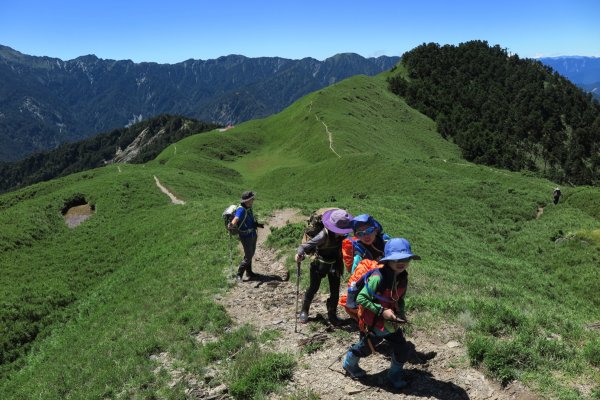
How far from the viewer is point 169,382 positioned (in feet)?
34.6

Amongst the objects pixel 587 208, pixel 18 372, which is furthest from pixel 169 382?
A: pixel 587 208

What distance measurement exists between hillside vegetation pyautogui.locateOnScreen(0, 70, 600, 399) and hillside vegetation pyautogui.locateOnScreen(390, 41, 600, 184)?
6868 centimetres

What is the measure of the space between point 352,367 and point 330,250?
118 inches

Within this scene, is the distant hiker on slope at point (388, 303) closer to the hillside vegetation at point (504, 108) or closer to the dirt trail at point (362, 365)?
the dirt trail at point (362, 365)

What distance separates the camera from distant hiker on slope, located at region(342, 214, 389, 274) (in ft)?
29.8

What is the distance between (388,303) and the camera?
791 centimetres

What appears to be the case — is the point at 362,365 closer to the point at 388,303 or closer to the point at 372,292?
the point at 388,303

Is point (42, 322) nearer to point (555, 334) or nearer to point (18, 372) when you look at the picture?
point (18, 372)

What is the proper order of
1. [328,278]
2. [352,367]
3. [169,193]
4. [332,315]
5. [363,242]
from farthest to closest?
[169,193], [332,315], [328,278], [363,242], [352,367]

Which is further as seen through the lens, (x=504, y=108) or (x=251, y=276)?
(x=504, y=108)

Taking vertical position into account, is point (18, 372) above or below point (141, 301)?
below

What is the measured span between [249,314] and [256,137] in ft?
279

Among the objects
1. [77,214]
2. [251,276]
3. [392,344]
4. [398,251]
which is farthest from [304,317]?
[77,214]

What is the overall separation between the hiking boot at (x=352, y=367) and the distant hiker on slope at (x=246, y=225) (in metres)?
7.79
